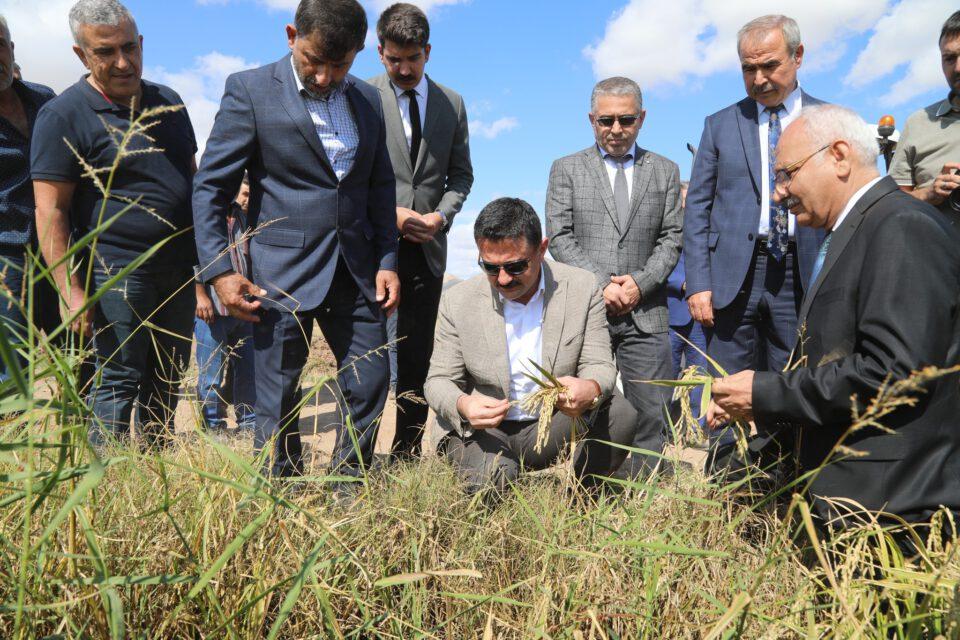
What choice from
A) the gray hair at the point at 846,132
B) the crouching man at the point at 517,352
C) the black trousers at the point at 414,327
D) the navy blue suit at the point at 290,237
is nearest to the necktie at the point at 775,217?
the crouching man at the point at 517,352

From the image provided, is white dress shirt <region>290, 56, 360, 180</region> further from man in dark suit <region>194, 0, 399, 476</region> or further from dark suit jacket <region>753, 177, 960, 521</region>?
dark suit jacket <region>753, 177, 960, 521</region>

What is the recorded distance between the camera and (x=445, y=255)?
4168 mm

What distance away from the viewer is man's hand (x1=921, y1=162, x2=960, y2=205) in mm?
3486

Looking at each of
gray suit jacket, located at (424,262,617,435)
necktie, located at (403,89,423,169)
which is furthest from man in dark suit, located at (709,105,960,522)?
necktie, located at (403,89,423,169)

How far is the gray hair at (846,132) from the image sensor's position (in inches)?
94.6

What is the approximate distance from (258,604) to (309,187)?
2001mm

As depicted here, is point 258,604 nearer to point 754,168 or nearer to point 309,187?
point 309,187

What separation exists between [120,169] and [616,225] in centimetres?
260

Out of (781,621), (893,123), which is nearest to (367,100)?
(781,621)

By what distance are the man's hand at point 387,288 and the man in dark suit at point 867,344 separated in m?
1.66

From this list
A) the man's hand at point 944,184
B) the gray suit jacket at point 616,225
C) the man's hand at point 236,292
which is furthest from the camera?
the gray suit jacket at point 616,225

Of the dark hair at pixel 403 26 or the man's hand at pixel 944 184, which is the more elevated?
the dark hair at pixel 403 26

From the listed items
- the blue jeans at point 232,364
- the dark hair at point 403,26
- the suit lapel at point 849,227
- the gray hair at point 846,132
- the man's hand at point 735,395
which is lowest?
the blue jeans at point 232,364

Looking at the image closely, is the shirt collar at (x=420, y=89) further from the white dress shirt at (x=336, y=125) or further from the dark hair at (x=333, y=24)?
the dark hair at (x=333, y=24)
